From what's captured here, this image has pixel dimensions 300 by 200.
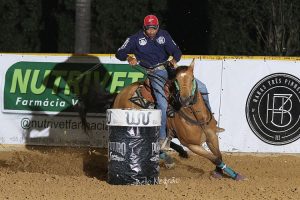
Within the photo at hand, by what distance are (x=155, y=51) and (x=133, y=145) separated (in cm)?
205

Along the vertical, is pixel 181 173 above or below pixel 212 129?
below

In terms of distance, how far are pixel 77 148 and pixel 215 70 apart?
9.87 feet

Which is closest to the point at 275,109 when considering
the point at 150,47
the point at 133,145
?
the point at 150,47

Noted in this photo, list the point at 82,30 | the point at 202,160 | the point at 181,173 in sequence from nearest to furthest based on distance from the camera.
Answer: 1. the point at 181,173
2. the point at 202,160
3. the point at 82,30

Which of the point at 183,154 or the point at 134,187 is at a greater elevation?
the point at 134,187

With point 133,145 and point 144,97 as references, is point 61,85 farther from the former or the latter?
point 133,145

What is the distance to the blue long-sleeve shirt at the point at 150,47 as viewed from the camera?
481 inches

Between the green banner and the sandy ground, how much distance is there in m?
0.89

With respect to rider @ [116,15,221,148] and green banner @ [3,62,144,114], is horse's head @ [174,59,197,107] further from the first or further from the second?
green banner @ [3,62,144,114]

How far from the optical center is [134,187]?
10.6 metres

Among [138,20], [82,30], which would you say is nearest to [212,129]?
[82,30]

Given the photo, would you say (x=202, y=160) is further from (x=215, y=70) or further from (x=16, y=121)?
(x=16, y=121)

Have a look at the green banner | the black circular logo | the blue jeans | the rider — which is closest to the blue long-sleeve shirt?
the rider

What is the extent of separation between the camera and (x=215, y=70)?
577 inches
